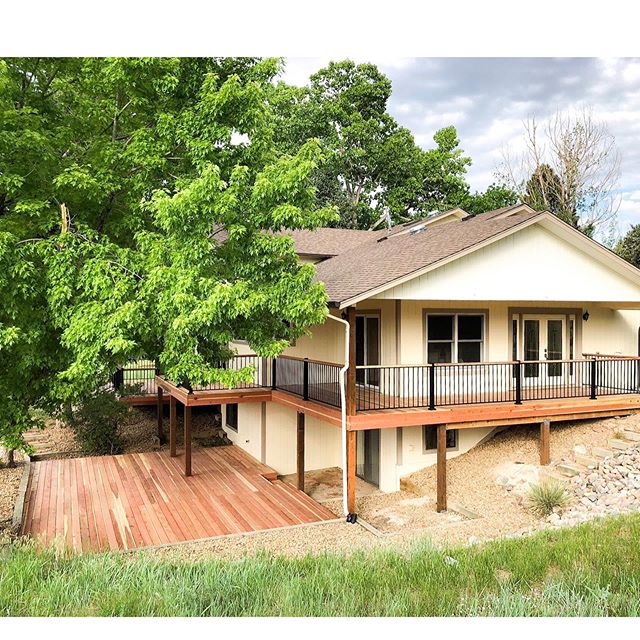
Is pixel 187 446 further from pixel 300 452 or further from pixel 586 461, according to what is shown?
pixel 586 461

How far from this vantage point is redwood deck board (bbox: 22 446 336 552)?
8.24 m

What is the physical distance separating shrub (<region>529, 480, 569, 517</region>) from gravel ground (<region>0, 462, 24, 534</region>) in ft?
27.7

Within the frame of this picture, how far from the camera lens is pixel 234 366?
13.3 meters

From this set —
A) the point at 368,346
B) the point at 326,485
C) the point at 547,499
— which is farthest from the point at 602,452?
the point at 326,485

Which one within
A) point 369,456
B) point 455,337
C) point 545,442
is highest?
point 455,337

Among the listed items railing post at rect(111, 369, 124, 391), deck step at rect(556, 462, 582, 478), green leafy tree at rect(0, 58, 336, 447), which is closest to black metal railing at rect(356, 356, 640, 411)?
deck step at rect(556, 462, 582, 478)

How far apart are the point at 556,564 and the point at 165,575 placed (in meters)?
3.77

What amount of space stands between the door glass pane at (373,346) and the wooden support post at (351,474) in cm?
259

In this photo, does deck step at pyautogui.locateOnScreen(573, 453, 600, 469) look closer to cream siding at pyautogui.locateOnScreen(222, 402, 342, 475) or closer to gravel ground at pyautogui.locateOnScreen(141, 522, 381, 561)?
Answer: gravel ground at pyautogui.locateOnScreen(141, 522, 381, 561)

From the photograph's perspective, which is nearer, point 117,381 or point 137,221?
point 137,221

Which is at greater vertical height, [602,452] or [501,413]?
[501,413]

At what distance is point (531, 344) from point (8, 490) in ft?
38.8

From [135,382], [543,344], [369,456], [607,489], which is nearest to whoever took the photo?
[607,489]

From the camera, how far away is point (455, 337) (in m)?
11.3
